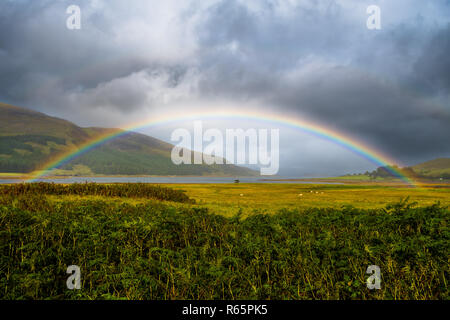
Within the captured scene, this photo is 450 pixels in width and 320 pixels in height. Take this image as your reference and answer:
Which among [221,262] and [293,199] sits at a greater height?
[221,262]

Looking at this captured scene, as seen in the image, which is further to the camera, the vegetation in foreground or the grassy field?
the grassy field

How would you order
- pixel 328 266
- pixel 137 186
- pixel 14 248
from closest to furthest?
pixel 328 266 < pixel 14 248 < pixel 137 186

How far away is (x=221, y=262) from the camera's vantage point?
720cm

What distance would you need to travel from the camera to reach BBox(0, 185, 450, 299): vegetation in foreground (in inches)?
235

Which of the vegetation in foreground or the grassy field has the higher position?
the vegetation in foreground

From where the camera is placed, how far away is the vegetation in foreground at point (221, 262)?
598cm

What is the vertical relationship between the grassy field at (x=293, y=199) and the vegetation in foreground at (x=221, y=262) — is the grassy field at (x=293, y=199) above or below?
below

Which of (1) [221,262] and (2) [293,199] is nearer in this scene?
(1) [221,262]

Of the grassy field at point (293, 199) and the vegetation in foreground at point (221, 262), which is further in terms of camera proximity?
the grassy field at point (293, 199)
